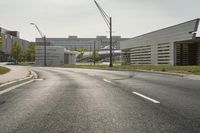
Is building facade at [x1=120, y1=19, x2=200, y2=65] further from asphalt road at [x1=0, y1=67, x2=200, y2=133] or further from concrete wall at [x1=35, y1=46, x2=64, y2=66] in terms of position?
concrete wall at [x1=35, y1=46, x2=64, y2=66]

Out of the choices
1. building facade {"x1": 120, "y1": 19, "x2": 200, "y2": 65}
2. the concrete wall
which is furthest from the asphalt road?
the concrete wall

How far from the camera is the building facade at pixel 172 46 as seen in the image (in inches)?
1681

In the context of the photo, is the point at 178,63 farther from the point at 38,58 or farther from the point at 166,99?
the point at 38,58

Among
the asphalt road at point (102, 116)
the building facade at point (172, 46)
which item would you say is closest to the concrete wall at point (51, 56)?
the building facade at point (172, 46)

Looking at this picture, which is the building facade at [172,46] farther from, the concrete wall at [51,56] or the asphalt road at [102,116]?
the concrete wall at [51,56]

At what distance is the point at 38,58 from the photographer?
87.1m

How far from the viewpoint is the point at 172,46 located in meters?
46.0

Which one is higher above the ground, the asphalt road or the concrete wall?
the concrete wall

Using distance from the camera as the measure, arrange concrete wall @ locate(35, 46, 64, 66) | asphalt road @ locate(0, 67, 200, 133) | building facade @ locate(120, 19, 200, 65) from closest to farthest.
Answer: asphalt road @ locate(0, 67, 200, 133) < building facade @ locate(120, 19, 200, 65) < concrete wall @ locate(35, 46, 64, 66)

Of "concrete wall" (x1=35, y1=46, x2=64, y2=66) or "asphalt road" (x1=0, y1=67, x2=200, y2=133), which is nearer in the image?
"asphalt road" (x1=0, y1=67, x2=200, y2=133)

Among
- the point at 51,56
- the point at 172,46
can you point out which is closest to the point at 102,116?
the point at 172,46

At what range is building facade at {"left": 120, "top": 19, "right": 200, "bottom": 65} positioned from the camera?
42688 millimetres

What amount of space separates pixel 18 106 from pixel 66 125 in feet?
9.86

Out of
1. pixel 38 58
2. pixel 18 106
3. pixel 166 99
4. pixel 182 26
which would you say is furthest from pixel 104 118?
pixel 38 58
